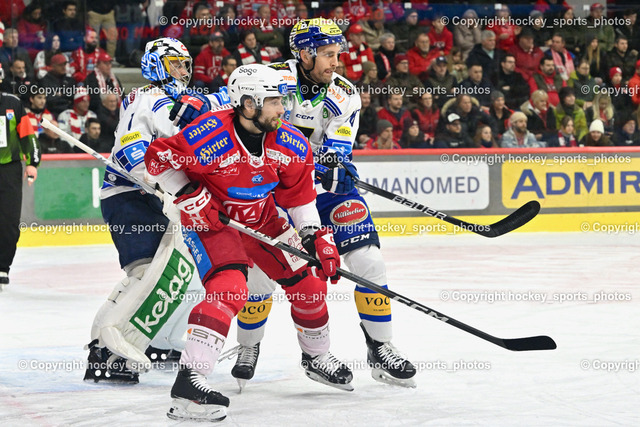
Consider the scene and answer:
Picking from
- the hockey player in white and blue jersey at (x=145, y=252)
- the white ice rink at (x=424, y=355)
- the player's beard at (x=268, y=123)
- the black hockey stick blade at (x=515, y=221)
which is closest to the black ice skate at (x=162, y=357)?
the hockey player in white and blue jersey at (x=145, y=252)

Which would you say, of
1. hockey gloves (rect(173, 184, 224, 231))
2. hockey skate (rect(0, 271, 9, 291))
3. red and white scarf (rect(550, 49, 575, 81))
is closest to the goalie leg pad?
hockey gloves (rect(173, 184, 224, 231))

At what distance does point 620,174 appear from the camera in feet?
29.6

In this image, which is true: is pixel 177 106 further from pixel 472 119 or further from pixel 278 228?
pixel 472 119

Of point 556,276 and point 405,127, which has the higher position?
point 405,127

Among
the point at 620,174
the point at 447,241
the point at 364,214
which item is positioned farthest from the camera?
the point at 620,174

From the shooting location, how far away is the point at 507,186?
28.9 ft

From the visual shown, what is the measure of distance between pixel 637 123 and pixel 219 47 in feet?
13.8

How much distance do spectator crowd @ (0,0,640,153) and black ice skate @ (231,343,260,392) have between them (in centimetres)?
493

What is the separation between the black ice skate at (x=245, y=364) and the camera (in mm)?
3650

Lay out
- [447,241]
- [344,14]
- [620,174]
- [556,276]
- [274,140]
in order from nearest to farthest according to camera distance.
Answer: [274,140] < [556,276] < [447,241] < [620,174] < [344,14]

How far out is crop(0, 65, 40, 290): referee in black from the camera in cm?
631

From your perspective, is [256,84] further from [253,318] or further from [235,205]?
[253,318]

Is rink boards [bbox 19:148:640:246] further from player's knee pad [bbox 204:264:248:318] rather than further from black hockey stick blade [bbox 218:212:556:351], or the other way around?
player's knee pad [bbox 204:264:248:318]

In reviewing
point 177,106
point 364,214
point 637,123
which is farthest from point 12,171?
point 637,123
